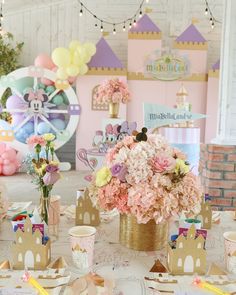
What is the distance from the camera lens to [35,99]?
5645 mm

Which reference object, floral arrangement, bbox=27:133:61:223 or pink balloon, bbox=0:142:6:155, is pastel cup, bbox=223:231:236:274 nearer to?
floral arrangement, bbox=27:133:61:223

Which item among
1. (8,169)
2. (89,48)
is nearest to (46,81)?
(89,48)

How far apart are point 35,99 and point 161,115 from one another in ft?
14.1

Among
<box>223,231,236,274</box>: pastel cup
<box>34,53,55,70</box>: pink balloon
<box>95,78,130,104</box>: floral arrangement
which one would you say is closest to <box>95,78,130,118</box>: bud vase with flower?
<box>95,78,130,104</box>: floral arrangement

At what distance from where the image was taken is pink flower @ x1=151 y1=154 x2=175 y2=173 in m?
1.21

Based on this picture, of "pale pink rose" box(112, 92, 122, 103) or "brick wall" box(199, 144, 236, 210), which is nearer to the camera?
"brick wall" box(199, 144, 236, 210)

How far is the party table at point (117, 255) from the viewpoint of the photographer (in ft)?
3.71

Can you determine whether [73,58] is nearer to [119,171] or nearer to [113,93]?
[113,93]

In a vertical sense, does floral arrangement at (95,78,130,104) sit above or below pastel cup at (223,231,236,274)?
above

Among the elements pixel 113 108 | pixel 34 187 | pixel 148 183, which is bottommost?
pixel 34 187

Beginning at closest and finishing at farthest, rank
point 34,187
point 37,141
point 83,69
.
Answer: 1. point 37,141
2. point 34,187
3. point 83,69

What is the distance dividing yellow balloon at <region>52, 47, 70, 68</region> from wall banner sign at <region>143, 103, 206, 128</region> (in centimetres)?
398

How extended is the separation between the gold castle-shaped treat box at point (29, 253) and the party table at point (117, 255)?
0.11m

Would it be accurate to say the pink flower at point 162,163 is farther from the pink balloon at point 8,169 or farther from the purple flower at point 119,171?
the pink balloon at point 8,169
